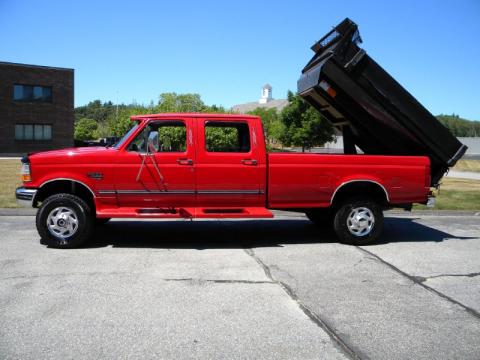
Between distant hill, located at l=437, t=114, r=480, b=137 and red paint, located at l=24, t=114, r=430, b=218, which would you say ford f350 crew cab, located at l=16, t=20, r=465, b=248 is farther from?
distant hill, located at l=437, t=114, r=480, b=137

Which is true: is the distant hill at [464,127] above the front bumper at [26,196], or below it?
above

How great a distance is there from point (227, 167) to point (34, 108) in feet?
119

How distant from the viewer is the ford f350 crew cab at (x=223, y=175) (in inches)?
269

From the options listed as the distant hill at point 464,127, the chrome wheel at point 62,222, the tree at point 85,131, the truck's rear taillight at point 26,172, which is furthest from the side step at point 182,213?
the distant hill at point 464,127

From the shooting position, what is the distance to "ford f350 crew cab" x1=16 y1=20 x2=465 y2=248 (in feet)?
22.4

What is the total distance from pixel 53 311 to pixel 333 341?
8.60 ft

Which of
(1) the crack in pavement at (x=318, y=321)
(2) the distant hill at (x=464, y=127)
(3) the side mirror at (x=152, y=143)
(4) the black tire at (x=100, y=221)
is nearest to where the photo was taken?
(1) the crack in pavement at (x=318, y=321)

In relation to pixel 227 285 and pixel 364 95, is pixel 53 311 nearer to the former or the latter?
pixel 227 285

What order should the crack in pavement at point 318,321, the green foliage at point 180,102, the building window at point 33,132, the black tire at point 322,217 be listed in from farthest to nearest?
the green foliage at point 180,102 < the building window at point 33,132 < the black tire at point 322,217 < the crack in pavement at point 318,321

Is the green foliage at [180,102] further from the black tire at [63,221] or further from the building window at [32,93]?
the black tire at [63,221]

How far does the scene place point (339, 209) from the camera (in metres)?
7.56

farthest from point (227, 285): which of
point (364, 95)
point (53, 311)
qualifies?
point (364, 95)

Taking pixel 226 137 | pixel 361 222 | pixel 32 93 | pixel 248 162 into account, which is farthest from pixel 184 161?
pixel 32 93

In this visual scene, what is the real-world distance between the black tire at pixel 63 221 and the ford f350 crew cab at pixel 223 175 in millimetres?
15
